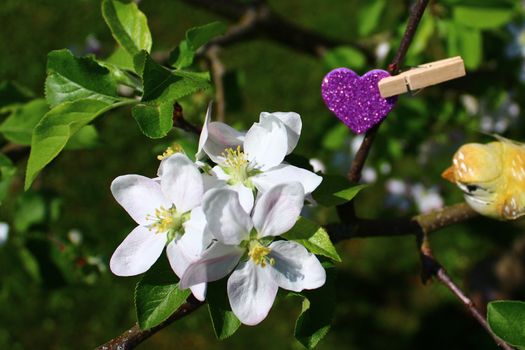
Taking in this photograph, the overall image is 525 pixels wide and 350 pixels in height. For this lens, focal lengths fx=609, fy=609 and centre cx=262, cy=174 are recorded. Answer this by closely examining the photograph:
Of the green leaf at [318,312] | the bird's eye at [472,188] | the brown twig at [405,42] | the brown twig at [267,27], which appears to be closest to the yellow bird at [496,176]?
the bird's eye at [472,188]

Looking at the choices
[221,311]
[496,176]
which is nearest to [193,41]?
[221,311]

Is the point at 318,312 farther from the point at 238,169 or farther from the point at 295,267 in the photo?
the point at 238,169

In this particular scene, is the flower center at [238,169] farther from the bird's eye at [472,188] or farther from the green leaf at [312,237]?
the bird's eye at [472,188]

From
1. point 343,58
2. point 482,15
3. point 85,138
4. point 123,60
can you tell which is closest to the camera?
point 123,60

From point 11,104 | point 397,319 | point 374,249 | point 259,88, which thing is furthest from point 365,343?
point 11,104

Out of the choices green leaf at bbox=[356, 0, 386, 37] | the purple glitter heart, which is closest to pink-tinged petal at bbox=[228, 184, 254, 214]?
the purple glitter heart

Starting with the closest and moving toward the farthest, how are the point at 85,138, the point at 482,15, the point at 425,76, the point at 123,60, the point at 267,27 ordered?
the point at 425,76, the point at 123,60, the point at 85,138, the point at 482,15, the point at 267,27

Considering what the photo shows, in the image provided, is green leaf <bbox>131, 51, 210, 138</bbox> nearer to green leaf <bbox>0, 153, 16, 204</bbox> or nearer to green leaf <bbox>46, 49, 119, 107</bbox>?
green leaf <bbox>46, 49, 119, 107</bbox>
